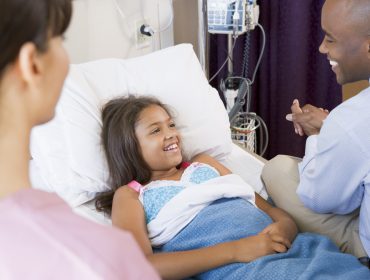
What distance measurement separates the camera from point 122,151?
1.52m

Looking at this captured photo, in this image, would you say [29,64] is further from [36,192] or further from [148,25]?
[148,25]

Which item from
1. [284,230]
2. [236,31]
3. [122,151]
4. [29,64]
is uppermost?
[29,64]

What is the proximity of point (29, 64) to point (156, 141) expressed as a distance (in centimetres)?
98

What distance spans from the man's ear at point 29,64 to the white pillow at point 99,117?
99 centimetres

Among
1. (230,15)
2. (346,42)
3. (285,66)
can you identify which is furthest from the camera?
(285,66)

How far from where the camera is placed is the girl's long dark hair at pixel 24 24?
504 millimetres

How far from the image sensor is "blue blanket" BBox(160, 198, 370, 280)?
1.14m

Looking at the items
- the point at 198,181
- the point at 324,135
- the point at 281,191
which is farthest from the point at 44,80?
the point at 281,191

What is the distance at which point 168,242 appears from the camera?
1345mm

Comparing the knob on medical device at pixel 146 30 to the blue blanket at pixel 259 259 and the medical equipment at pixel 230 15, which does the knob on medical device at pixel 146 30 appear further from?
the blue blanket at pixel 259 259

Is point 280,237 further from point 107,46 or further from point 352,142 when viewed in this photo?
point 107,46

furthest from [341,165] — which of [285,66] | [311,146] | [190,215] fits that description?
[285,66]

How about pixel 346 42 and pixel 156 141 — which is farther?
pixel 156 141

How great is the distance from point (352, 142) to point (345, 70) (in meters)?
0.28
